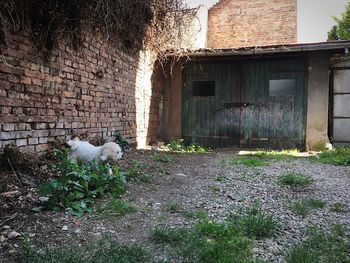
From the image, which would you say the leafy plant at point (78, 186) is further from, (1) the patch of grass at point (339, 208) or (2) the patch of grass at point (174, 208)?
(1) the patch of grass at point (339, 208)

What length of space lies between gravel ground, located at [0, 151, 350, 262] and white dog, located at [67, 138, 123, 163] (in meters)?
0.50

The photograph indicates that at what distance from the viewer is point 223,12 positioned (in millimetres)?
14797

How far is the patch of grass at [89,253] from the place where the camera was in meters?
2.00

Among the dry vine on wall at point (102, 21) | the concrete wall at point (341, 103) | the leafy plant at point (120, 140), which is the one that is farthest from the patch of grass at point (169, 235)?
the concrete wall at point (341, 103)

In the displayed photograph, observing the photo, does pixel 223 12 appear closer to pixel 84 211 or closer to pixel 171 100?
pixel 171 100

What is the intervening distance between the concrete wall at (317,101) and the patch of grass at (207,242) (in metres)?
→ 6.73

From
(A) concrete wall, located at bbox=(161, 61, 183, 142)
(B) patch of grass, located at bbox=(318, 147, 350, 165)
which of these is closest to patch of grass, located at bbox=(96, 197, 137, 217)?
(B) patch of grass, located at bbox=(318, 147, 350, 165)

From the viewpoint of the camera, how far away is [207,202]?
11.4 feet

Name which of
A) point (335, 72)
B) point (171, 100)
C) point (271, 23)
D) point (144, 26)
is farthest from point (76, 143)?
point (271, 23)

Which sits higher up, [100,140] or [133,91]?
[133,91]

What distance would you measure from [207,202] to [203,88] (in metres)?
6.45

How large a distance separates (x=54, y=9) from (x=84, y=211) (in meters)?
3.13

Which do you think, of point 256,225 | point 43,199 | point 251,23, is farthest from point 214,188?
point 251,23

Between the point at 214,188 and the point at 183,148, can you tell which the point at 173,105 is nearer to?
the point at 183,148
